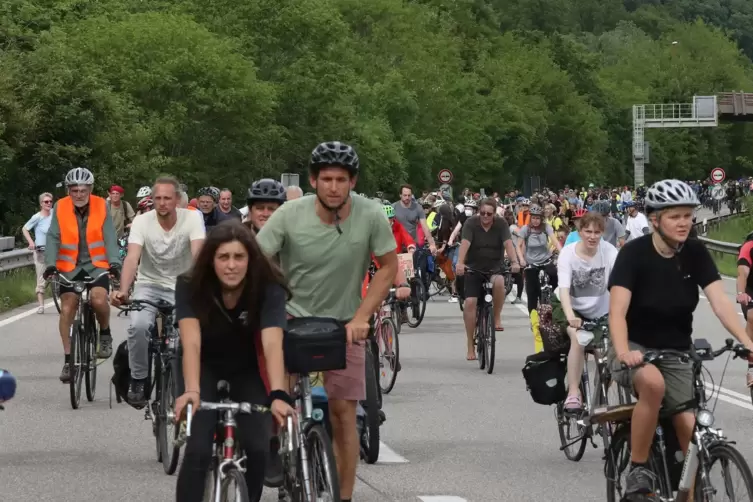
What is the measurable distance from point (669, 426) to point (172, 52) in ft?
191

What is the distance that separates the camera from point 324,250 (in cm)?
819

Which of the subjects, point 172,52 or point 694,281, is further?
point 172,52

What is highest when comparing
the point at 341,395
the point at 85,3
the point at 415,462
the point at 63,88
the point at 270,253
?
the point at 85,3

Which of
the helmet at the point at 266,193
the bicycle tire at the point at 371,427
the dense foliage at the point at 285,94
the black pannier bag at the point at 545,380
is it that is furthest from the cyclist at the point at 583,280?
the dense foliage at the point at 285,94

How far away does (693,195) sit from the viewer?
7.95 metres

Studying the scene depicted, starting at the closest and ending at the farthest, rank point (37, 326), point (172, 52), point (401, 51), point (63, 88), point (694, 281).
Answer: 1. point (694, 281)
2. point (37, 326)
3. point (63, 88)
4. point (172, 52)
5. point (401, 51)

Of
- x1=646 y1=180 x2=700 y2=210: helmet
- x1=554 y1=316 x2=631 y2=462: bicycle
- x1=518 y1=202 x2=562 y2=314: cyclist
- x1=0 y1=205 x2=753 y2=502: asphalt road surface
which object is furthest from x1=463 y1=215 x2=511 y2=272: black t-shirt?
x1=646 y1=180 x2=700 y2=210: helmet

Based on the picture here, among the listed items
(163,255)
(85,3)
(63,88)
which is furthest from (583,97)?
(163,255)

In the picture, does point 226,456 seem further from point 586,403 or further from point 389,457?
point 586,403

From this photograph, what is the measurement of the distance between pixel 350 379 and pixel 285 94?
231 ft

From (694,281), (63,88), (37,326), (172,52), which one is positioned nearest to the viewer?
(694,281)

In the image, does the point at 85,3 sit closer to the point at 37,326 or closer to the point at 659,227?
the point at 37,326

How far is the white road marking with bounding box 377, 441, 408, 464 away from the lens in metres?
11.2

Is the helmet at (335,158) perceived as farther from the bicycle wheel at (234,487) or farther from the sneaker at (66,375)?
the sneaker at (66,375)
